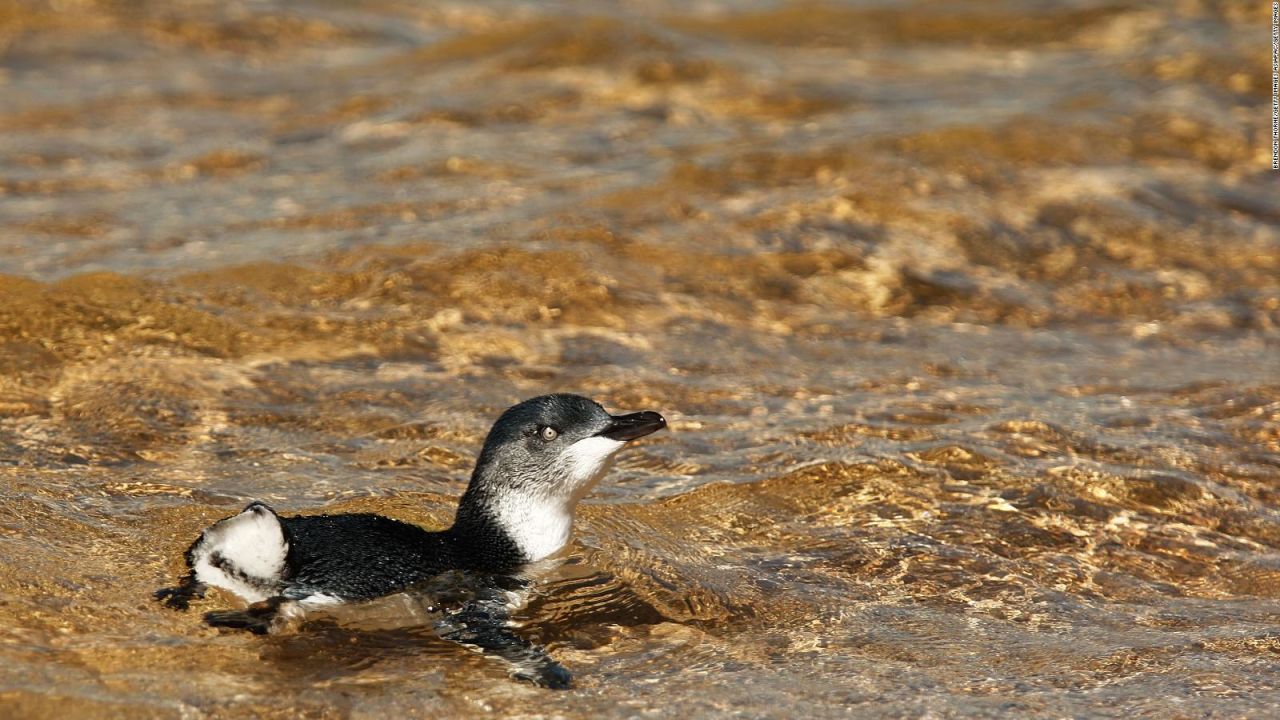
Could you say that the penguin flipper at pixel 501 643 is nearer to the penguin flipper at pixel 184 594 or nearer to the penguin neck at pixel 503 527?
the penguin neck at pixel 503 527

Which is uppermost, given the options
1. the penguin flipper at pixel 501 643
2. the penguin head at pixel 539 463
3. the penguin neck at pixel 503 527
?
the penguin head at pixel 539 463

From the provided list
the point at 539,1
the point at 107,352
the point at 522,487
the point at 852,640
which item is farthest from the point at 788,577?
the point at 539,1

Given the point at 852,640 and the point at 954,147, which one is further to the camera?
the point at 954,147

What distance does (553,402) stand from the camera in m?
6.31

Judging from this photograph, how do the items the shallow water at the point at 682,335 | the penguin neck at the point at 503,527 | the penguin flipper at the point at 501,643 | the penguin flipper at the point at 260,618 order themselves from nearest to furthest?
the penguin flipper at the point at 501,643 → the penguin flipper at the point at 260,618 → the shallow water at the point at 682,335 → the penguin neck at the point at 503,527

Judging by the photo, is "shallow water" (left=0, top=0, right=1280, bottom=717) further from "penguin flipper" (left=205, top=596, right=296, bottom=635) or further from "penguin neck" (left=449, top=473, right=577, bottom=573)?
"penguin neck" (left=449, top=473, right=577, bottom=573)

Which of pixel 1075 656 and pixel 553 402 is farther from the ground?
pixel 553 402

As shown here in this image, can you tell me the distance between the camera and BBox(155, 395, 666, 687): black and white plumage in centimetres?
543

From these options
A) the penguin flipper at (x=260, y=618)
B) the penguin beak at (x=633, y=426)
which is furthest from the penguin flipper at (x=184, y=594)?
the penguin beak at (x=633, y=426)

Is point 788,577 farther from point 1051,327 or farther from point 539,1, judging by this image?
point 539,1

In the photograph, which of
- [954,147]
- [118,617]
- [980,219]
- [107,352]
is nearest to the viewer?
[118,617]

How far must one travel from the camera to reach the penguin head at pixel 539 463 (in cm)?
621

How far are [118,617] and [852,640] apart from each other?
265cm

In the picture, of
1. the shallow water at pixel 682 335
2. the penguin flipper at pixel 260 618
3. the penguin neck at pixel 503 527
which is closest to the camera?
the penguin flipper at pixel 260 618
